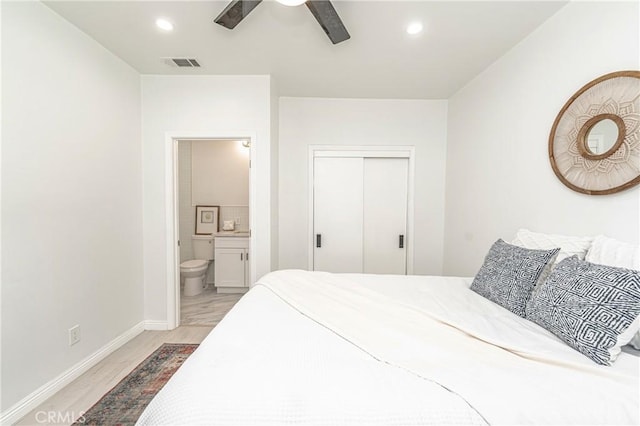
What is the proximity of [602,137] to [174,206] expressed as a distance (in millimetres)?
3284

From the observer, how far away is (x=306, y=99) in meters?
3.18

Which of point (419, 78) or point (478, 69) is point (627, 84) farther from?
point (419, 78)

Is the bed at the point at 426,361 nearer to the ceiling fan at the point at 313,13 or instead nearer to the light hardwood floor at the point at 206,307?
the ceiling fan at the point at 313,13

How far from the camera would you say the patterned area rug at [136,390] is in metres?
1.59

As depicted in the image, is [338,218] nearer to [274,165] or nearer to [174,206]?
[274,165]

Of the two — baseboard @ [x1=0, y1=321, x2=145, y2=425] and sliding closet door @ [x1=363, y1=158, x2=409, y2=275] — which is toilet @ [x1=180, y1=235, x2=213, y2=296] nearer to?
baseboard @ [x1=0, y1=321, x2=145, y2=425]

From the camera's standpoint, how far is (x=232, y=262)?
12.4ft

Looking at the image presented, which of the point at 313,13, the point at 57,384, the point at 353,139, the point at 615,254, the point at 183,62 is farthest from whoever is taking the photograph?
the point at 353,139

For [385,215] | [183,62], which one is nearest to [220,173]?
[183,62]

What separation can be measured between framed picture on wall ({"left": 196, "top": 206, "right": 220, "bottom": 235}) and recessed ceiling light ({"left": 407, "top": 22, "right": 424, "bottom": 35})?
11.5ft

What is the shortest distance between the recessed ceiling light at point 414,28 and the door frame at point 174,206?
1.57 meters

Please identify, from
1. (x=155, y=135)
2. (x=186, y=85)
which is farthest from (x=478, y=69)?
(x=155, y=135)

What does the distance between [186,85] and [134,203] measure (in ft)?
4.15

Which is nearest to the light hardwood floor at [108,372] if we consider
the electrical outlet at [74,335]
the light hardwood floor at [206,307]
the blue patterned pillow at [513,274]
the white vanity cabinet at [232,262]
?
the light hardwood floor at [206,307]
